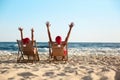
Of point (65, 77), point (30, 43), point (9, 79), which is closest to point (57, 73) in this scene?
point (65, 77)

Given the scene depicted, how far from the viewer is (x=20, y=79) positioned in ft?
17.8

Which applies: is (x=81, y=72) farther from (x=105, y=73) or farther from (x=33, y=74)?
(x=33, y=74)

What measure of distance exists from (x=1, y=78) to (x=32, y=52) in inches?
168

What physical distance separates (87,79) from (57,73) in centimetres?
75

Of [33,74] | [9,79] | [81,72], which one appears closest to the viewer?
[9,79]

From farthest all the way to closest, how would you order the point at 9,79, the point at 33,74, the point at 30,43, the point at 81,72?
the point at 30,43, the point at 81,72, the point at 33,74, the point at 9,79

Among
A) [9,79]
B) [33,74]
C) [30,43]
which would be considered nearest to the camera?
[9,79]

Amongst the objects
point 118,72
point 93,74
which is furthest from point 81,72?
point 118,72

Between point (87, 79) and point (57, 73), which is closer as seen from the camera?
point (87, 79)

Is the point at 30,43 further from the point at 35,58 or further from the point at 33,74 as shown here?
the point at 33,74

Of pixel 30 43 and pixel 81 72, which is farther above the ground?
pixel 30 43

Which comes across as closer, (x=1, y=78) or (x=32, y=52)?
(x=1, y=78)

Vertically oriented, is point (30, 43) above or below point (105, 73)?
above

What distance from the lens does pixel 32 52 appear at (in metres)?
9.66
